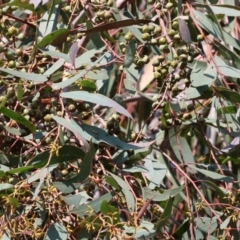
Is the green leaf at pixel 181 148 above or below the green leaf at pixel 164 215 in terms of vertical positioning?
below

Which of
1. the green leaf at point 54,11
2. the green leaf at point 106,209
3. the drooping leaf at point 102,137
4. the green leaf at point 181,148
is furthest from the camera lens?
the green leaf at point 181,148

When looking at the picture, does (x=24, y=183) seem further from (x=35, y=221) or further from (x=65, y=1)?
(x=65, y=1)

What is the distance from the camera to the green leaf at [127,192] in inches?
43.7

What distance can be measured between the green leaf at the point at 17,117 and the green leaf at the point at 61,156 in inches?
2.3

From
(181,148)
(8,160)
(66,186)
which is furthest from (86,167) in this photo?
(181,148)

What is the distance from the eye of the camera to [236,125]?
139 centimetres

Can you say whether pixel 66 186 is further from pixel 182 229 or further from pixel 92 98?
pixel 182 229

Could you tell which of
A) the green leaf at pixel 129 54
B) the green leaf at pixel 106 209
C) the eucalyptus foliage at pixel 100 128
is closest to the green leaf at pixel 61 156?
the eucalyptus foliage at pixel 100 128

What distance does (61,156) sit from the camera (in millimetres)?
1134

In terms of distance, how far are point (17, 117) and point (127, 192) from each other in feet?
0.69

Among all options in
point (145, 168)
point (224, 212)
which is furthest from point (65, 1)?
point (224, 212)

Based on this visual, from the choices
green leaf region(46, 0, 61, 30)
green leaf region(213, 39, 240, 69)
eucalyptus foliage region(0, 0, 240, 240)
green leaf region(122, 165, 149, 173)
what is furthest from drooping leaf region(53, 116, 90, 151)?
green leaf region(213, 39, 240, 69)

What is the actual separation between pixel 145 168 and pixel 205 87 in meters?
0.19

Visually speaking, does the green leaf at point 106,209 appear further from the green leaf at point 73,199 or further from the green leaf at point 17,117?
the green leaf at point 17,117
